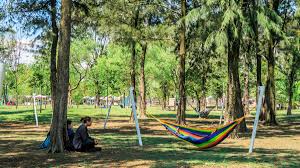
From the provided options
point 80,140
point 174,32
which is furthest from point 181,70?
point 80,140

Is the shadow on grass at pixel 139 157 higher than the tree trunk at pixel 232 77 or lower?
lower

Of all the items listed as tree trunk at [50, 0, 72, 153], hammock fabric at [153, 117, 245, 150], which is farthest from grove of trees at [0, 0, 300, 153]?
hammock fabric at [153, 117, 245, 150]

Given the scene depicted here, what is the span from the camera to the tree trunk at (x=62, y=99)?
10.5m

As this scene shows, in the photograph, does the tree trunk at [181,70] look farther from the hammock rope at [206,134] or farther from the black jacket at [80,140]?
the black jacket at [80,140]

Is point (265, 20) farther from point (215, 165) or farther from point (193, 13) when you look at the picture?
point (215, 165)

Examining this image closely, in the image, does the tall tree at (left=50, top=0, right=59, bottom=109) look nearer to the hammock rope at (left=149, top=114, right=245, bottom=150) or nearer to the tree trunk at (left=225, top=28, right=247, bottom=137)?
the tree trunk at (left=225, top=28, right=247, bottom=137)

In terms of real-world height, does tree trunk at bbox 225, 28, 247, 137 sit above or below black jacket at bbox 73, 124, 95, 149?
above

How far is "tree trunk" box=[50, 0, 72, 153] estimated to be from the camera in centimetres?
1047

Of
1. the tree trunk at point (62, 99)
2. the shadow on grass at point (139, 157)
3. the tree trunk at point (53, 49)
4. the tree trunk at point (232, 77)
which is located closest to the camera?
the shadow on grass at point (139, 157)

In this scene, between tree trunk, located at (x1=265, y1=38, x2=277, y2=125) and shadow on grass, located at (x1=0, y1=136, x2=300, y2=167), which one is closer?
shadow on grass, located at (x1=0, y1=136, x2=300, y2=167)

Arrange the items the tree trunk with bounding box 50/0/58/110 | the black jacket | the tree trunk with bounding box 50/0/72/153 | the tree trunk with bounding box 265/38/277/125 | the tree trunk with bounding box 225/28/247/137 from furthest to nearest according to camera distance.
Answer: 1. the tree trunk with bounding box 265/38/277/125
2. the tree trunk with bounding box 50/0/58/110
3. the tree trunk with bounding box 225/28/247/137
4. the black jacket
5. the tree trunk with bounding box 50/0/72/153

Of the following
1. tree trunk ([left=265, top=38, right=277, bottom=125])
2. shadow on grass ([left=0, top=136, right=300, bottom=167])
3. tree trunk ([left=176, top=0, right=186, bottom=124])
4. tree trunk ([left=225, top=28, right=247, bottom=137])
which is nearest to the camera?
shadow on grass ([left=0, top=136, right=300, bottom=167])

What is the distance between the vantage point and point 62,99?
34.7ft

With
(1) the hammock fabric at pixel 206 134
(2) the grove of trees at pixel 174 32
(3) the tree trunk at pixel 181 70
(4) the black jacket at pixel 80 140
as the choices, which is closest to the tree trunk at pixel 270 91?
(2) the grove of trees at pixel 174 32
